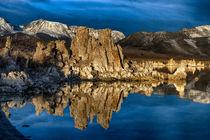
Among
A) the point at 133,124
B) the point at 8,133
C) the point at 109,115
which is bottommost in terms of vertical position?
the point at 133,124

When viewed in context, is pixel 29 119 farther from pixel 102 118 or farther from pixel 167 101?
pixel 167 101

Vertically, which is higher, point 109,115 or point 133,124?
point 109,115

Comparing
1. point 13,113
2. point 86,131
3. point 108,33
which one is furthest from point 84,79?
point 86,131

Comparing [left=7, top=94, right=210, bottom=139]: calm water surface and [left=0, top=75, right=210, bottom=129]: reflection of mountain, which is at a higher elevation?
[left=0, top=75, right=210, bottom=129]: reflection of mountain

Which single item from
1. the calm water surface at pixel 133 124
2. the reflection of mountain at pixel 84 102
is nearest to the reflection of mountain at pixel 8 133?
the calm water surface at pixel 133 124

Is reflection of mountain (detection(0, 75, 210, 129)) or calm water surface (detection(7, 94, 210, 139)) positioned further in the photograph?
reflection of mountain (detection(0, 75, 210, 129))

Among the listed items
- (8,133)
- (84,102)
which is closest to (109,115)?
(84,102)

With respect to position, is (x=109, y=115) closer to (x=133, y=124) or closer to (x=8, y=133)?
(x=133, y=124)

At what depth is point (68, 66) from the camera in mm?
→ 29781

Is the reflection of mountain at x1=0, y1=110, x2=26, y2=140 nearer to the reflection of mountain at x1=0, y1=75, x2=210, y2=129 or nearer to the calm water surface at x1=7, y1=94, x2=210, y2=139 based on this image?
the calm water surface at x1=7, y1=94, x2=210, y2=139

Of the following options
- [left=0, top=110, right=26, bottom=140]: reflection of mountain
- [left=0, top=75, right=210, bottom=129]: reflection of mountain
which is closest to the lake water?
[left=0, top=75, right=210, bottom=129]: reflection of mountain

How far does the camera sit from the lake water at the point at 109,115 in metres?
10.5

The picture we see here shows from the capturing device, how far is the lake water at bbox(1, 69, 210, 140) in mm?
10453

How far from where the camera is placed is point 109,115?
Result: 1347 cm
